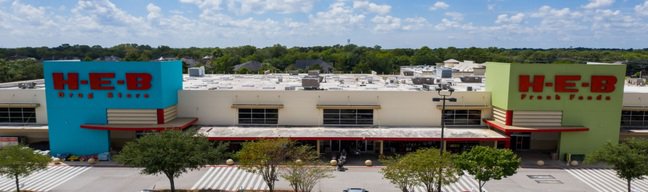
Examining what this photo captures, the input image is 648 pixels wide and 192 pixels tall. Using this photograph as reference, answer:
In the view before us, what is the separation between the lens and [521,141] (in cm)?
4166

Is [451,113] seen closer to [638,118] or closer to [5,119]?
[638,118]

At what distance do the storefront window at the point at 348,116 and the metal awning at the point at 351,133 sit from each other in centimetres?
133

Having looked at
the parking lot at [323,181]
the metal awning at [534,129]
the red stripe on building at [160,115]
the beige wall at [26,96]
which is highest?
the beige wall at [26,96]

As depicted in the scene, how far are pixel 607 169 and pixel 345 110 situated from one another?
72.0 feet

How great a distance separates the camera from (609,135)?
3841cm

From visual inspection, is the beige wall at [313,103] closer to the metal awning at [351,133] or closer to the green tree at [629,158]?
the metal awning at [351,133]

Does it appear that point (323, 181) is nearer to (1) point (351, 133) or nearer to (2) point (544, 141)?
(1) point (351, 133)

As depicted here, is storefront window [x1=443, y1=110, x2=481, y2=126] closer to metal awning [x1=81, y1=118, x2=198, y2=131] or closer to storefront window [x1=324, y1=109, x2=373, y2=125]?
storefront window [x1=324, y1=109, x2=373, y2=125]

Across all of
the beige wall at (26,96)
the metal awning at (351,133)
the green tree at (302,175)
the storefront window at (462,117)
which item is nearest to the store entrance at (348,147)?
the metal awning at (351,133)

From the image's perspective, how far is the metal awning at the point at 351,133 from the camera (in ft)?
120

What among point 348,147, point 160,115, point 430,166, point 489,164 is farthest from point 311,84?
point 489,164

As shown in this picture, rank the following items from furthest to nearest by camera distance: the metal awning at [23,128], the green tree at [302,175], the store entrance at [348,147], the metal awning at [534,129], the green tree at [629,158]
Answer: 1. the store entrance at [348,147]
2. the metal awning at [23,128]
3. the metal awning at [534,129]
4. the green tree at [302,175]
5. the green tree at [629,158]

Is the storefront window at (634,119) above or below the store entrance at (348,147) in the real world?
above

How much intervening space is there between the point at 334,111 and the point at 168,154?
697 inches
